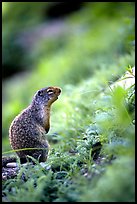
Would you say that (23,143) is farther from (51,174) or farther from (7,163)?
(51,174)

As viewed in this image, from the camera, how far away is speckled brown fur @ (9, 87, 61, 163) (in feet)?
20.8

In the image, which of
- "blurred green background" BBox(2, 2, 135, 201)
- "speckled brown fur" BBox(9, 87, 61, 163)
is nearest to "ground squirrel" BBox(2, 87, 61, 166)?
"speckled brown fur" BBox(9, 87, 61, 163)

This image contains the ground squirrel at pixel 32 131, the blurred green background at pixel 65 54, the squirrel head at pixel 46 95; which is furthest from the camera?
the blurred green background at pixel 65 54

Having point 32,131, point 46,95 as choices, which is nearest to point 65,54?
point 46,95

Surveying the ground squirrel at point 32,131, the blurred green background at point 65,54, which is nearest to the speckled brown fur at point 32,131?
the ground squirrel at point 32,131

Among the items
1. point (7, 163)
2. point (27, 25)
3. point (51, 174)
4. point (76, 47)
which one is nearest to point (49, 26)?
point (27, 25)

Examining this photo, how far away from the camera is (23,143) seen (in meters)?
6.34

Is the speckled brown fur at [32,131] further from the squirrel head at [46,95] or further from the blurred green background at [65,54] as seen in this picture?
the blurred green background at [65,54]

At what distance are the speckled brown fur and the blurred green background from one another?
3.41ft

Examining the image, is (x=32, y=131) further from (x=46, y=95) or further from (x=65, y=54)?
(x=65, y=54)

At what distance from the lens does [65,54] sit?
637 inches

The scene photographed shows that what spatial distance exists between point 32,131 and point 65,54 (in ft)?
32.7

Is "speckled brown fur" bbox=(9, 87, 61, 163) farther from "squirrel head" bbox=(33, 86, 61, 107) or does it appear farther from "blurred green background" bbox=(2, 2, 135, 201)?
"blurred green background" bbox=(2, 2, 135, 201)

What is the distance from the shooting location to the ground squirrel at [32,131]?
6.33 metres
